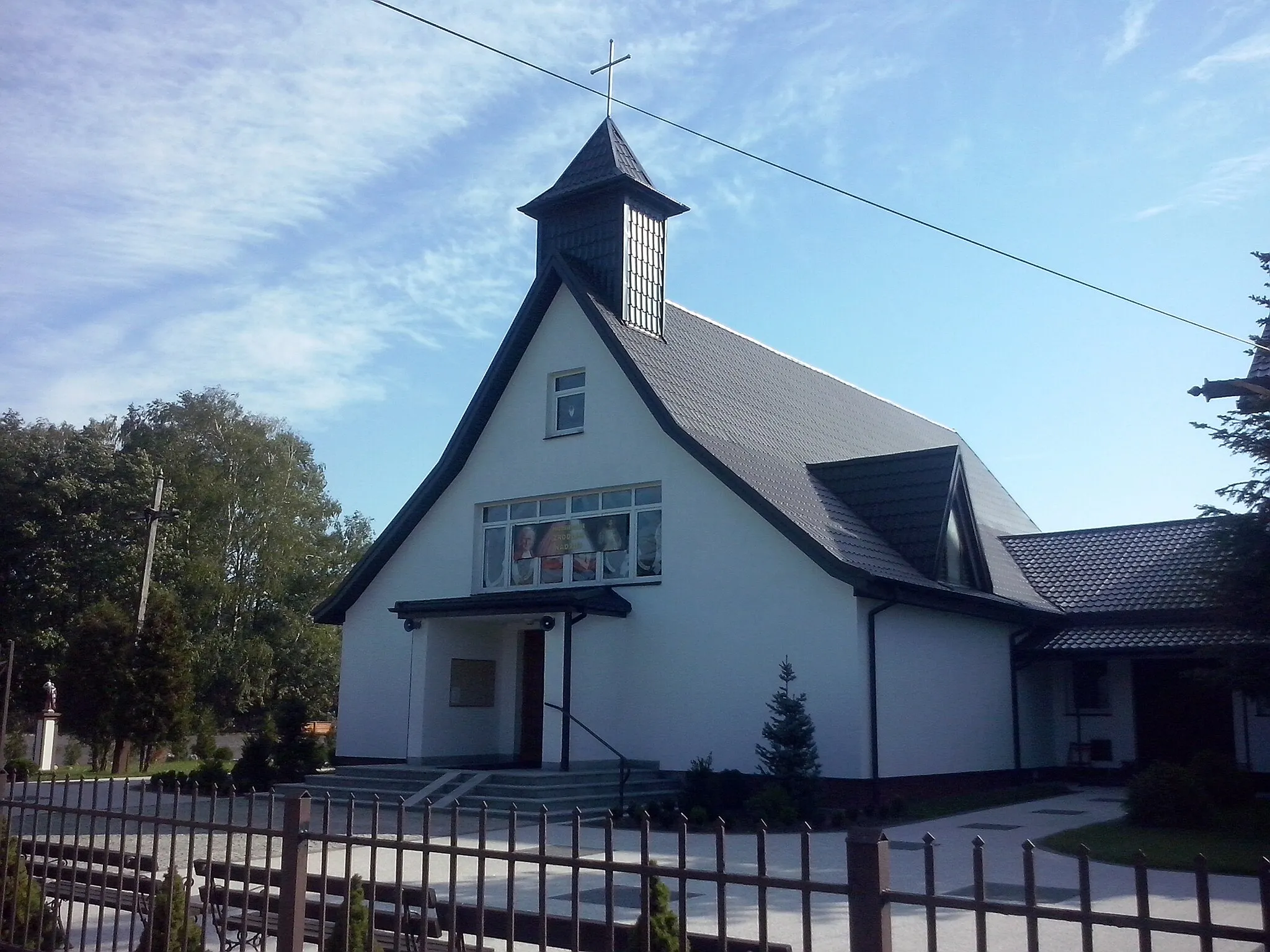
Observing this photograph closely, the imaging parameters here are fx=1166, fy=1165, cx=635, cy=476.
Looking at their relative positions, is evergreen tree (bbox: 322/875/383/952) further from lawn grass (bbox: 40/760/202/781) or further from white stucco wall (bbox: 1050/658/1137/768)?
lawn grass (bbox: 40/760/202/781)

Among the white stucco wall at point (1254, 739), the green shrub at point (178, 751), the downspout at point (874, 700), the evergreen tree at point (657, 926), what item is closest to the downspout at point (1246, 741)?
the white stucco wall at point (1254, 739)

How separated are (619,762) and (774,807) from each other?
3.90m

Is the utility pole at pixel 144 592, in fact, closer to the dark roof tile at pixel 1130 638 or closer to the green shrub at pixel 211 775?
the green shrub at pixel 211 775

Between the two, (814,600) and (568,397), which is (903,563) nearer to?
(814,600)

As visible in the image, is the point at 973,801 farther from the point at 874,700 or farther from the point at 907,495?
the point at 907,495

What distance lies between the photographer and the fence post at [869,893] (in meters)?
4.03

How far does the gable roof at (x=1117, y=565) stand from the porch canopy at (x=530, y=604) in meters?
9.46

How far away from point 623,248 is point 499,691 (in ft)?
26.6

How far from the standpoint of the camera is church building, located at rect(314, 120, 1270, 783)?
17.0 meters

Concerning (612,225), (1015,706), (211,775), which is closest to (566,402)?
(612,225)

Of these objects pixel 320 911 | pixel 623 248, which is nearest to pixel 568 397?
pixel 623 248

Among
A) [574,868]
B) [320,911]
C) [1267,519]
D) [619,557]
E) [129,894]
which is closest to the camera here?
[574,868]

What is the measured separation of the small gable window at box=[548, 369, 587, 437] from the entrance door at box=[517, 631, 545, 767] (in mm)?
3667

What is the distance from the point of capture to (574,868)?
4605 millimetres
